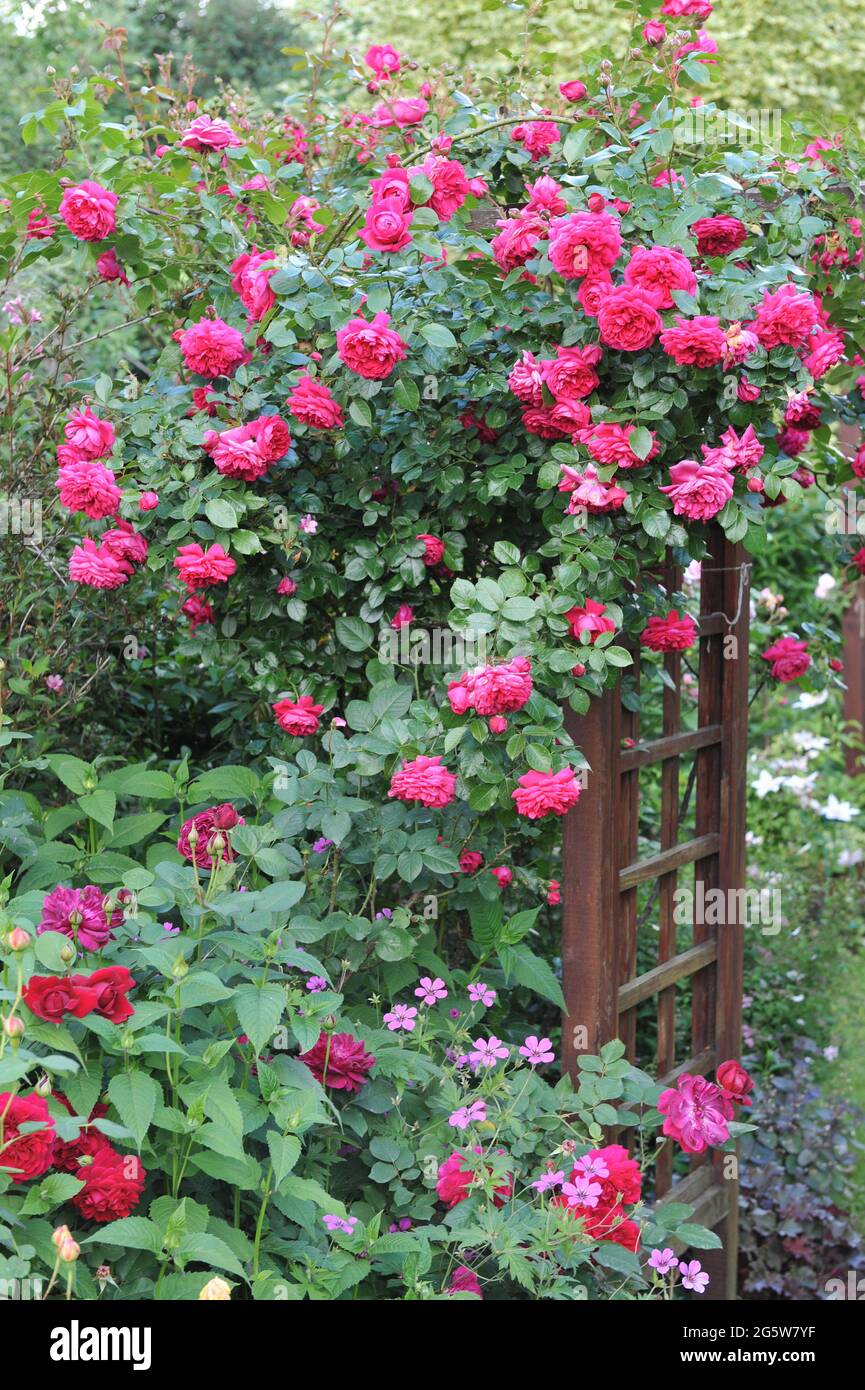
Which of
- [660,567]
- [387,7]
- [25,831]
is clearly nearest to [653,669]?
[660,567]

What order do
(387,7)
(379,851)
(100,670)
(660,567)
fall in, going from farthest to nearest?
(387,7) < (100,670) < (660,567) < (379,851)

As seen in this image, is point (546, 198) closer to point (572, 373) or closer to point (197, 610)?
point (572, 373)

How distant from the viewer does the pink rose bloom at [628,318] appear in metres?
1.82

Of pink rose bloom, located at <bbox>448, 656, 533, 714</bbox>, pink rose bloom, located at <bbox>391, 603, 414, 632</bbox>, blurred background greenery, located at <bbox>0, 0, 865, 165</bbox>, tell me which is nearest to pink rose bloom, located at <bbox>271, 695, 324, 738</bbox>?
pink rose bloom, located at <bbox>391, 603, 414, 632</bbox>

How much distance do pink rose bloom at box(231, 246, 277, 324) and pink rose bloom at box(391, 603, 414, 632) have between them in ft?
1.71

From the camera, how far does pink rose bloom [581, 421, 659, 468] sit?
6.22 ft

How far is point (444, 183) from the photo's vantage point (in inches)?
80.9

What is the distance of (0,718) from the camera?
1957mm

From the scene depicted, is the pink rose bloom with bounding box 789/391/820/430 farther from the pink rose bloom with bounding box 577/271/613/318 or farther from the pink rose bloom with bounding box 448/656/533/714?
the pink rose bloom with bounding box 448/656/533/714

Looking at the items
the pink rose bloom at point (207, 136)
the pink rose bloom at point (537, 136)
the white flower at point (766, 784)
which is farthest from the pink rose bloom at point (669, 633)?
the white flower at point (766, 784)

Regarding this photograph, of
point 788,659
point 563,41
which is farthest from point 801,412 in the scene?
point 563,41

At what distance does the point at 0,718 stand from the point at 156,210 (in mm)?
925

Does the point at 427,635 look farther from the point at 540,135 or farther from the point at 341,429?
the point at 540,135

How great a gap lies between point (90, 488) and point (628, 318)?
0.86 m
